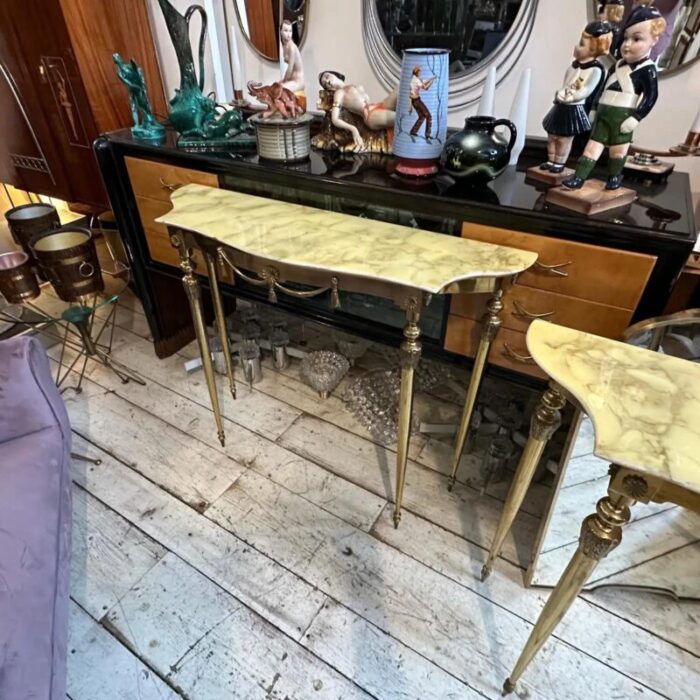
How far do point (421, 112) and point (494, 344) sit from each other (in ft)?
1.86

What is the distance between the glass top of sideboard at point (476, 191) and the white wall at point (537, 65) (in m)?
0.14

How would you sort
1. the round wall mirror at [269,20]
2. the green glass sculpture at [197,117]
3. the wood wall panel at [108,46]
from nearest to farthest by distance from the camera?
the green glass sculpture at [197,117] < the round wall mirror at [269,20] < the wood wall panel at [108,46]

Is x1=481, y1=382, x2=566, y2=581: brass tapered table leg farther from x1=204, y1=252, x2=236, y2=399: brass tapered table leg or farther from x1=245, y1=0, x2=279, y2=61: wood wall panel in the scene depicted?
x1=245, y1=0, x2=279, y2=61: wood wall panel

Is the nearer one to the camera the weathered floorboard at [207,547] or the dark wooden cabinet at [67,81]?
the weathered floorboard at [207,547]

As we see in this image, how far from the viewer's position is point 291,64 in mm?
1322

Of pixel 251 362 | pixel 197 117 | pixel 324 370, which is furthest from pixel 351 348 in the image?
pixel 197 117

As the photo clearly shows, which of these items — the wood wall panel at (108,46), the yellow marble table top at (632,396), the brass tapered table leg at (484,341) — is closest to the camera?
the yellow marble table top at (632,396)

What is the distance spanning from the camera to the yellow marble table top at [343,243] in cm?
88

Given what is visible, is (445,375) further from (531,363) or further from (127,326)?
(127,326)

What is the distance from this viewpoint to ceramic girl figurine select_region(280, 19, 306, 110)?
1291mm

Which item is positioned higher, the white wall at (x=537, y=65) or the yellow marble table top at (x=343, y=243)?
the white wall at (x=537, y=65)

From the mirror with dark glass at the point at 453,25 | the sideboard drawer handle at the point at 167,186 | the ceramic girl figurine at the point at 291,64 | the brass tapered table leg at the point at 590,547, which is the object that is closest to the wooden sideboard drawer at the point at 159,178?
the sideboard drawer handle at the point at 167,186

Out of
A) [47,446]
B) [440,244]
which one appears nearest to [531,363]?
[440,244]

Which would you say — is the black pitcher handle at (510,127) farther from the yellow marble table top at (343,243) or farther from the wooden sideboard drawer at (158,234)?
the wooden sideboard drawer at (158,234)
